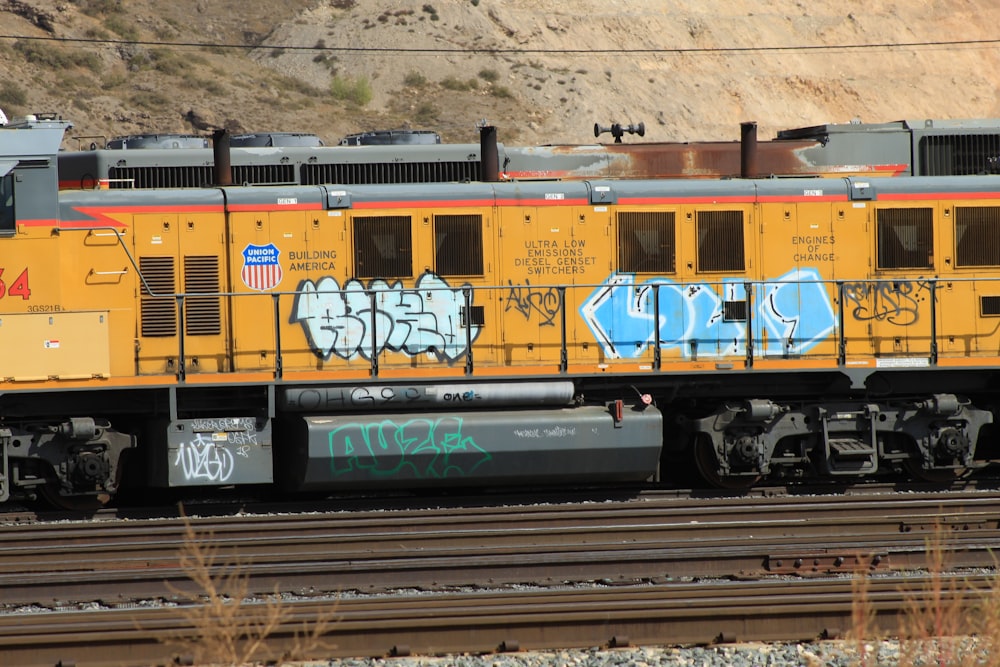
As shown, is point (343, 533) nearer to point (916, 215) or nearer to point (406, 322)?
point (406, 322)

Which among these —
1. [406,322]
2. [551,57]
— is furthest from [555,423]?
[551,57]

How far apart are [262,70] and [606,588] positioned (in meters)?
47.8

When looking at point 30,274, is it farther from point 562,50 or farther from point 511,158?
point 562,50

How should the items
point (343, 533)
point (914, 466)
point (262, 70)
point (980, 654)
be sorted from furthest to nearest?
point (262, 70) < point (914, 466) < point (343, 533) < point (980, 654)

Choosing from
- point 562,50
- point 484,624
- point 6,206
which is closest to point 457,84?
point 562,50

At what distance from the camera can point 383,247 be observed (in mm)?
13203

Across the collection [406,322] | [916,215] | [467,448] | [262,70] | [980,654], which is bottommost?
[980,654]

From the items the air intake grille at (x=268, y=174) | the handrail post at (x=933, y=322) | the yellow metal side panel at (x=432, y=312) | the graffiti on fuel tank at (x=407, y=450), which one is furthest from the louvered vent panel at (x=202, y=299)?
the handrail post at (x=933, y=322)

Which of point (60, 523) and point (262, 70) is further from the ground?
point (262, 70)

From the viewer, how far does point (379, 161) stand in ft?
44.9

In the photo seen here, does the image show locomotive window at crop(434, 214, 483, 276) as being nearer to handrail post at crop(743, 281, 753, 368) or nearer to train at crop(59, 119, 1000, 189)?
train at crop(59, 119, 1000, 189)

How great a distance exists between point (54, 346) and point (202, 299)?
1.68 metres

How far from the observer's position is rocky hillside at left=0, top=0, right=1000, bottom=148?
156 ft

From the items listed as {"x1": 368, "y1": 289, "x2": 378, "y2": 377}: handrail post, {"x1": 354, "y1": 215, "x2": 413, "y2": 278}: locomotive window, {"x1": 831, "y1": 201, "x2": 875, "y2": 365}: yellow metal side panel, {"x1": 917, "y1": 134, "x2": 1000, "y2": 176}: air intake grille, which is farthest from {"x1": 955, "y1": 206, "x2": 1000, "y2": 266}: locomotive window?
{"x1": 368, "y1": 289, "x2": 378, "y2": 377}: handrail post
